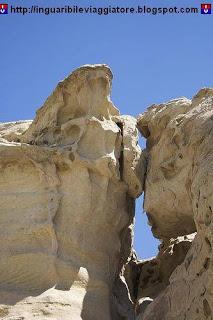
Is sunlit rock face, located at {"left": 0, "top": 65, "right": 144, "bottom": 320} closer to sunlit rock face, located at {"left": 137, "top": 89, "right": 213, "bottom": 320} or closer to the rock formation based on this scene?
the rock formation

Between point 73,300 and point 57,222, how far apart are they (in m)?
1.55

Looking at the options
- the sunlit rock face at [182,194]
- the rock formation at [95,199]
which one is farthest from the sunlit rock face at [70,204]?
the sunlit rock face at [182,194]

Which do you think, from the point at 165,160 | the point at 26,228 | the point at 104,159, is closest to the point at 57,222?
the point at 26,228

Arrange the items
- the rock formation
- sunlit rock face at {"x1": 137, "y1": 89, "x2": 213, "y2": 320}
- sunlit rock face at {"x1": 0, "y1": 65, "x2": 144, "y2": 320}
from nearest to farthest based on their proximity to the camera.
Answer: sunlit rock face at {"x1": 137, "y1": 89, "x2": 213, "y2": 320} → the rock formation → sunlit rock face at {"x1": 0, "y1": 65, "x2": 144, "y2": 320}

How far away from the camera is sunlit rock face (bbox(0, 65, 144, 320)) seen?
1204cm

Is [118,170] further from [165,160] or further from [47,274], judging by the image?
[47,274]

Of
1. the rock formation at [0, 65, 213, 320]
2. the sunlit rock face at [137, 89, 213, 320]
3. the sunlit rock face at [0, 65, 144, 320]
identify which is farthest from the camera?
the sunlit rock face at [0, 65, 144, 320]

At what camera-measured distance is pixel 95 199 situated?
13.2 m

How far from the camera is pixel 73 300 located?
11734 mm

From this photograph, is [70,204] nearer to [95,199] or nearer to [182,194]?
[95,199]

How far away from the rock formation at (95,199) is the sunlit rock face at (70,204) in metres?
0.02

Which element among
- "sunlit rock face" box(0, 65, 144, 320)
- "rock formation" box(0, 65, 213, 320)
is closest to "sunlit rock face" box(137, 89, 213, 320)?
"rock formation" box(0, 65, 213, 320)

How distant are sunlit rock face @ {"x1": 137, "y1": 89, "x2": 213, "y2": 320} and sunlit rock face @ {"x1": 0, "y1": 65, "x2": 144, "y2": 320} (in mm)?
526

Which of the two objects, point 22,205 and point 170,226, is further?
point 170,226
